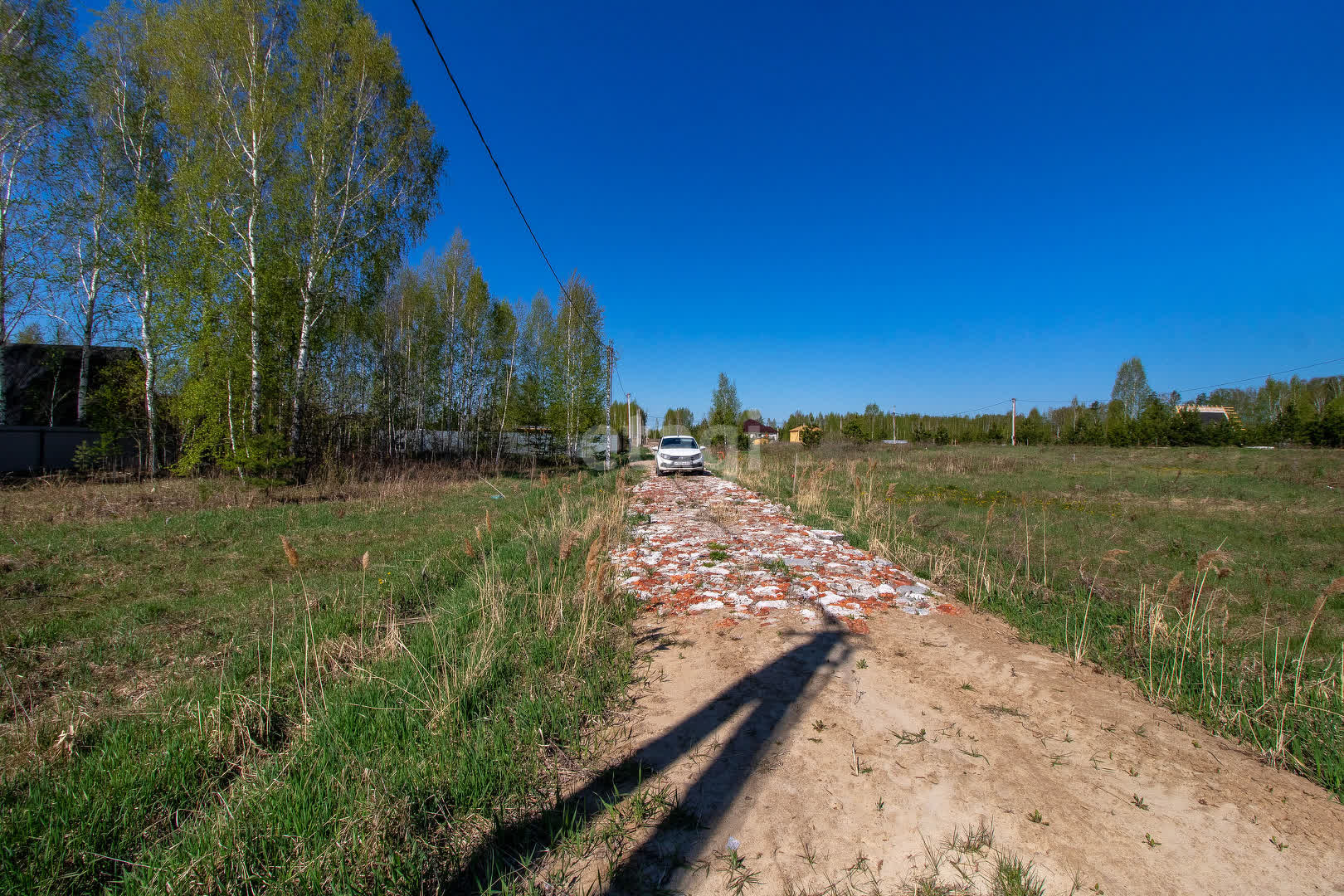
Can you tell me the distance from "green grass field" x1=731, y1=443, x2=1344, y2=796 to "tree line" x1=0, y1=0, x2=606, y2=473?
12.8m

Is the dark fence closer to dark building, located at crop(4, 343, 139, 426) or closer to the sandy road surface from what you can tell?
dark building, located at crop(4, 343, 139, 426)

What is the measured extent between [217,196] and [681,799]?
54.1 feet

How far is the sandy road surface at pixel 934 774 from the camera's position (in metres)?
2.00

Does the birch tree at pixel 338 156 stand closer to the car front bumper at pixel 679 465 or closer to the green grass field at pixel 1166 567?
the car front bumper at pixel 679 465

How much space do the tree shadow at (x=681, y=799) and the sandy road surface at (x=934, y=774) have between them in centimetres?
1

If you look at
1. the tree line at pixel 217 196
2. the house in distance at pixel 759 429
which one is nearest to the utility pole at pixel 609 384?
the tree line at pixel 217 196

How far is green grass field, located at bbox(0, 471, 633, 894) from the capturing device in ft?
6.43

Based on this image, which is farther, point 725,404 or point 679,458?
point 725,404

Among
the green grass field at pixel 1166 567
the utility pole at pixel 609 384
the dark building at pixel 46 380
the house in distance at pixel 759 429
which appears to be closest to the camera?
the green grass field at pixel 1166 567

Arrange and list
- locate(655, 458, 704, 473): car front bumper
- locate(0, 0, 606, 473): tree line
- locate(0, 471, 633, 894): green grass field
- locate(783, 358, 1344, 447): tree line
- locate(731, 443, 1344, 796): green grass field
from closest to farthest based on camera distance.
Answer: locate(0, 471, 633, 894): green grass field → locate(731, 443, 1344, 796): green grass field → locate(0, 0, 606, 473): tree line → locate(655, 458, 704, 473): car front bumper → locate(783, 358, 1344, 447): tree line

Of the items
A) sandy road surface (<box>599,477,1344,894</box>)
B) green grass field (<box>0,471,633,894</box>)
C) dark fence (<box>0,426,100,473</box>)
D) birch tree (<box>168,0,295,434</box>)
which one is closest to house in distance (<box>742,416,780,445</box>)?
birch tree (<box>168,0,295,434</box>)

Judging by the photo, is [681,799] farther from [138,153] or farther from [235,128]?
[138,153]

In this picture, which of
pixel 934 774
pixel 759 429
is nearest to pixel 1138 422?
pixel 759 429

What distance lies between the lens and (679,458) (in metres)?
20.4
